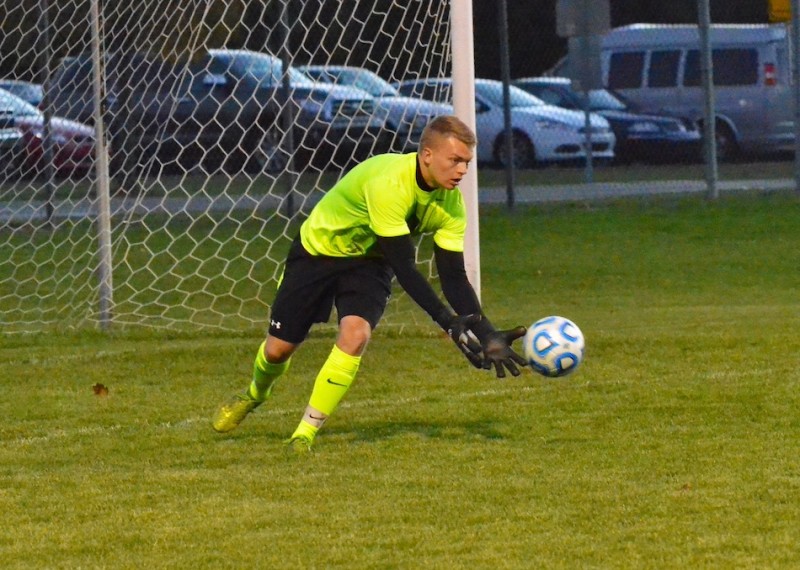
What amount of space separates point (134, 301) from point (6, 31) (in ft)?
7.69

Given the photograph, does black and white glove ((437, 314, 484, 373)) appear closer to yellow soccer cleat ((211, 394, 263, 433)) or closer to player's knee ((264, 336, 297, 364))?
player's knee ((264, 336, 297, 364))

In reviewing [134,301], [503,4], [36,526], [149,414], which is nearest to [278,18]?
[134,301]

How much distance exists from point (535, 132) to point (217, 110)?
6.88 metres

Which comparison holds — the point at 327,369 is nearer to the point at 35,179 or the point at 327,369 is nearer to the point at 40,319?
the point at 40,319

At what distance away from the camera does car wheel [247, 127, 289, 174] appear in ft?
42.2

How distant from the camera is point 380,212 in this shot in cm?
644

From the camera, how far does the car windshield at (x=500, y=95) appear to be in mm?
17844

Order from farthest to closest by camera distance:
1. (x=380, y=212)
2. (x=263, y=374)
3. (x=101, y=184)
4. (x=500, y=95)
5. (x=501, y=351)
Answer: (x=500, y=95), (x=101, y=184), (x=263, y=374), (x=380, y=212), (x=501, y=351)

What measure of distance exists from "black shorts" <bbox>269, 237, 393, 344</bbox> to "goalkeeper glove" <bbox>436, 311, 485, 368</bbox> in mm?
564

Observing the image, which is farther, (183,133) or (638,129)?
(638,129)

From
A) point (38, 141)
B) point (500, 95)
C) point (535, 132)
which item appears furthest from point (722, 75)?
point (38, 141)

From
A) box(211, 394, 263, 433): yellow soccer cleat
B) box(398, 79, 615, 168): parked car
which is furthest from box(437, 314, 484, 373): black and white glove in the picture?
box(398, 79, 615, 168): parked car

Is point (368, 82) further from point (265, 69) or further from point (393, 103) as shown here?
point (265, 69)

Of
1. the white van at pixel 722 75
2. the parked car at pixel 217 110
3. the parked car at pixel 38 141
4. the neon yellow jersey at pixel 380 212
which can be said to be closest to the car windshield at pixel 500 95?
the white van at pixel 722 75
